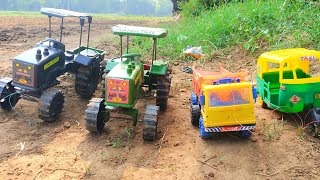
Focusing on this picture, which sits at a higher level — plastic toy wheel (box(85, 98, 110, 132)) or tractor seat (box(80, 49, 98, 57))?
tractor seat (box(80, 49, 98, 57))

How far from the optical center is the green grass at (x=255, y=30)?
909cm

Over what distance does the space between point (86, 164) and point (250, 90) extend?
2423 mm

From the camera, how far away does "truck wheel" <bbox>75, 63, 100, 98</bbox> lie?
7414 millimetres

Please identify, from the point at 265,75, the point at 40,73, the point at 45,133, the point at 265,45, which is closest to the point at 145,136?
the point at 45,133

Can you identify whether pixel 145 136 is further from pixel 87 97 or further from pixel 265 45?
pixel 265 45

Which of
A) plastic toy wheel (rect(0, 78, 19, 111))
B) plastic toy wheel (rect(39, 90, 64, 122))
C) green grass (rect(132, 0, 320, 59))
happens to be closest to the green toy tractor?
plastic toy wheel (rect(39, 90, 64, 122))

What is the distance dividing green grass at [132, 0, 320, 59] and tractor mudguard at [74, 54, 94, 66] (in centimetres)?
389

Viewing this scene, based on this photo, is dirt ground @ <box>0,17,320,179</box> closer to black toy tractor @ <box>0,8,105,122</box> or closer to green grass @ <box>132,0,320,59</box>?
black toy tractor @ <box>0,8,105,122</box>

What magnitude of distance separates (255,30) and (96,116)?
5944 mm

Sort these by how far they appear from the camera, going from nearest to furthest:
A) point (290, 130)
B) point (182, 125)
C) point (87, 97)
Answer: point (290, 130) < point (182, 125) < point (87, 97)

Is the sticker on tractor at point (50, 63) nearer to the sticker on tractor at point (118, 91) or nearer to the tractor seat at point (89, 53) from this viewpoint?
the tractor seat at point (89, 53)

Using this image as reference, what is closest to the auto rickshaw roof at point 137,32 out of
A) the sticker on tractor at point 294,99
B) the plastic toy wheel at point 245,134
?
the plastic toy wheel at point 245,134

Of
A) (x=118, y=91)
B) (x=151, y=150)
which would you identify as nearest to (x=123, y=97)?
(x=118, y=91)

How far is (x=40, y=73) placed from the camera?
254 inches
